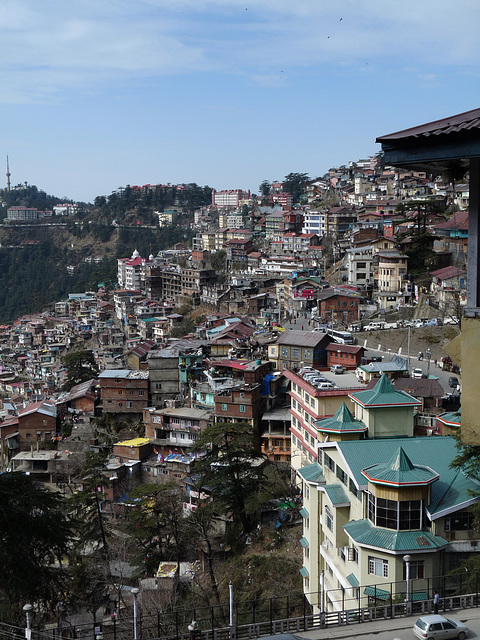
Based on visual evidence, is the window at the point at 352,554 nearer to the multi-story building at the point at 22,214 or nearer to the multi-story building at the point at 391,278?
the multi-story building at the point at 391,278

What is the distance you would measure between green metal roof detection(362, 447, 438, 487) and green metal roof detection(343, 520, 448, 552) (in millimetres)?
751

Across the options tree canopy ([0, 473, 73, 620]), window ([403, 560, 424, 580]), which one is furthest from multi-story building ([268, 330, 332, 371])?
tree canopy ([0, 473, 73, 620])

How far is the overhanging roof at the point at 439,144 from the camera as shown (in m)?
3.34

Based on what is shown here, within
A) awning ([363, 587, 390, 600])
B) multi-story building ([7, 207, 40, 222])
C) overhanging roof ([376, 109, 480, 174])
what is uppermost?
multi-story building ([7, 207, 40, 222])

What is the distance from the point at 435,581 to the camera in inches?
374

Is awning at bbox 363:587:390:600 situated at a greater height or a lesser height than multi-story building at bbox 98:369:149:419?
greater

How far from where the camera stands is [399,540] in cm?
941

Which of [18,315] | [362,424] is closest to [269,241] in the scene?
[18,315]

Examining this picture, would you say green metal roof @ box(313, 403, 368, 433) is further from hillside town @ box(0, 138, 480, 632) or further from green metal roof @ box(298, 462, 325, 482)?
green metal roof @ box(298, 462, 325, 482)

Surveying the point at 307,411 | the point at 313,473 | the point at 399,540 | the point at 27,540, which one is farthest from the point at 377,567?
the point at 307,411

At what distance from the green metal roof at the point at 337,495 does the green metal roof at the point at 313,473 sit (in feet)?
2.52

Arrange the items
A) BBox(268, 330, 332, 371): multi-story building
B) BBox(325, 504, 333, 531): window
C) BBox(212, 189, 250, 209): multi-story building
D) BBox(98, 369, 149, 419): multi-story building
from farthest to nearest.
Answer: BBox(212, 189, 250, 209): multi-story building < BBox(98, 369, 149, 419): multi-story building < BBox(268, 330, 332, 371): multi-story building < BBox(325, 504, 333, 531): window

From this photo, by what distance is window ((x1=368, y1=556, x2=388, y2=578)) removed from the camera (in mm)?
9484

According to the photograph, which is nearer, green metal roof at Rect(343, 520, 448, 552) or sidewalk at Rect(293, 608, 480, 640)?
sidewalk at Rect(293, 608, 480, 640)
